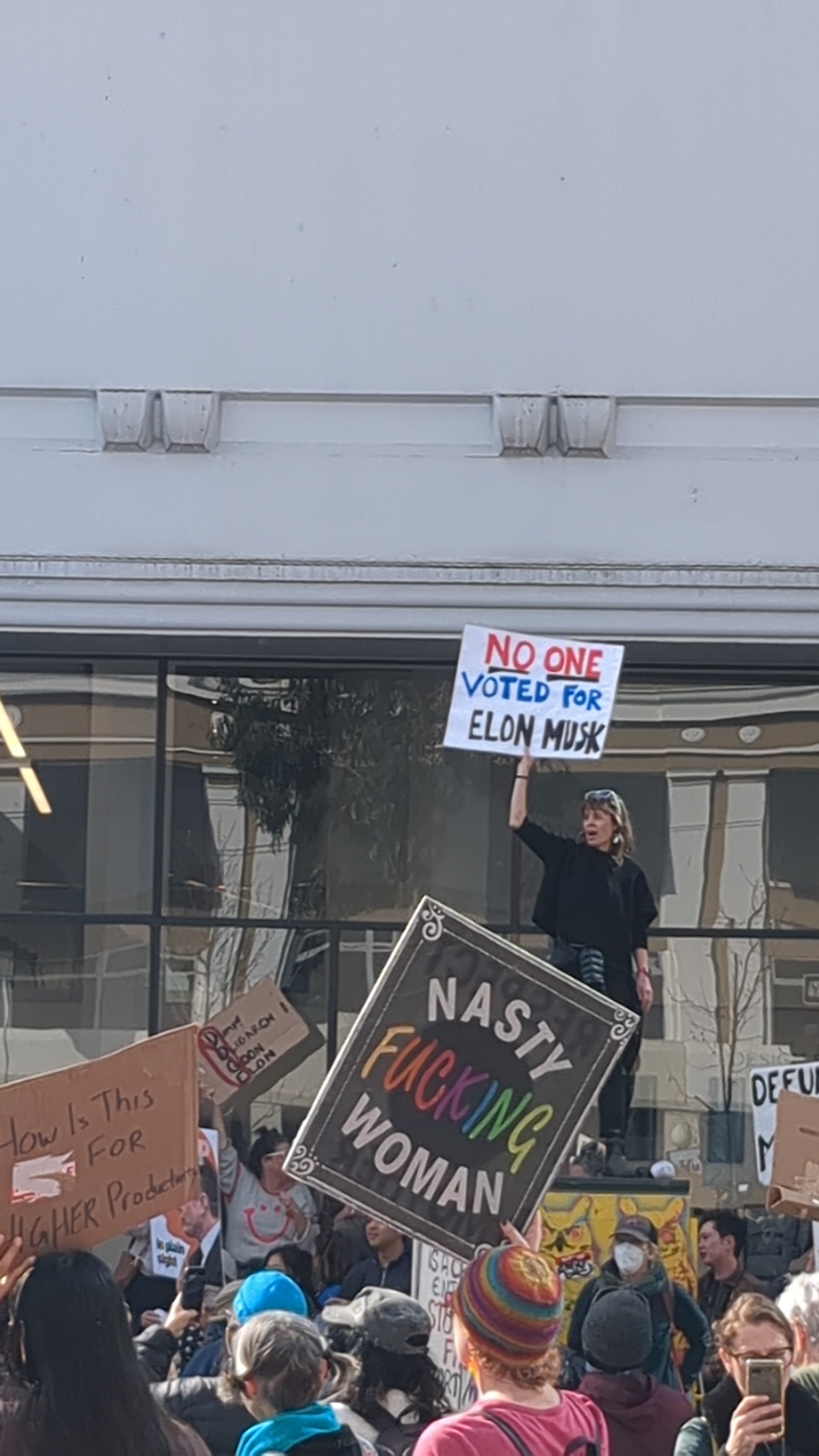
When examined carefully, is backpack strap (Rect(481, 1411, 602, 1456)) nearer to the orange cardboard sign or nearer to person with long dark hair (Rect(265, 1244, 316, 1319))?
person with long dark hair (Rect(265, 1244, 316, 1319))

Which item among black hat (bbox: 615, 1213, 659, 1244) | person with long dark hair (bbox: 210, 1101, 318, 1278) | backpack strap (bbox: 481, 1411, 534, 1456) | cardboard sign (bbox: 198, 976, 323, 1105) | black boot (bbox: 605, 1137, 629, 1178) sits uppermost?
backpack strap (bbox: 481, 1411, 534, 1456)

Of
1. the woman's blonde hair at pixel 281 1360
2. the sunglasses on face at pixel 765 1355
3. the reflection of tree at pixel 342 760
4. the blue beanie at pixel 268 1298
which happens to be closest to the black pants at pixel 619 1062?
the reflection of tree at pixel 342 760

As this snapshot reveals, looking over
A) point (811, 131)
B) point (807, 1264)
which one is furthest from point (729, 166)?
point (807, 1264)

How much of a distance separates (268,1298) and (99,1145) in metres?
0.52

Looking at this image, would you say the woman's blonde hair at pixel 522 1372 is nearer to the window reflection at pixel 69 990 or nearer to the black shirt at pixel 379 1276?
the black shirt at pixel 379 1276

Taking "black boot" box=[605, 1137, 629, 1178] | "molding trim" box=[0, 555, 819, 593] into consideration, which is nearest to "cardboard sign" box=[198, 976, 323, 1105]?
"black boot" box=[605, 1137, 629, 1178]

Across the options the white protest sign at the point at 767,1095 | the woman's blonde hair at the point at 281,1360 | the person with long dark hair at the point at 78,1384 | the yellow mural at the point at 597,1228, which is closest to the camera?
the person with long dark hair at the point at 78,1384

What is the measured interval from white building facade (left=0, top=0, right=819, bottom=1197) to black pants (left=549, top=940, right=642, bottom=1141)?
11.2 inches

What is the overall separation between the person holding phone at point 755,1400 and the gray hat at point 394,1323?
626 millimetres

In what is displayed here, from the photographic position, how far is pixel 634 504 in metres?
10.1

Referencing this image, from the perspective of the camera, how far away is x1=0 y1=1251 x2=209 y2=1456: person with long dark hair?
312cm

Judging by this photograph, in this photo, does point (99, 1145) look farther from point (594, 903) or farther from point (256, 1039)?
point (256, 1039)

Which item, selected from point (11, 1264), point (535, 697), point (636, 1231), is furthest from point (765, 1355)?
point (535, 697)

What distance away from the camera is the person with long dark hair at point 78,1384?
3.12 meters
